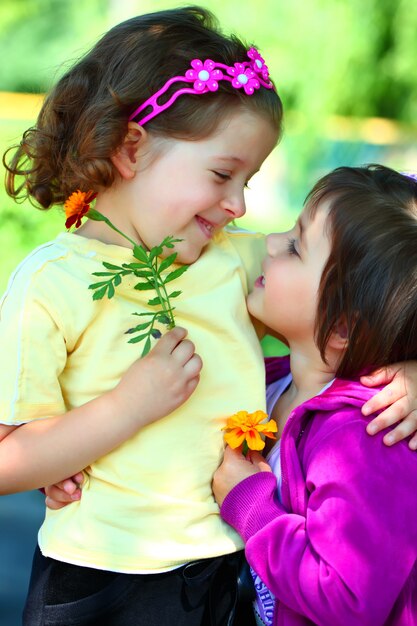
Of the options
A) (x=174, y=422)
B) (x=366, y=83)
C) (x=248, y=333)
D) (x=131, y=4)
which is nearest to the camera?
(x=174, y=422)

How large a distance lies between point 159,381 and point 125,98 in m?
0.67

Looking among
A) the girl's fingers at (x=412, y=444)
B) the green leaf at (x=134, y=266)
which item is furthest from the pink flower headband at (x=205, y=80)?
the girl's fingers at (x=412, y=444)

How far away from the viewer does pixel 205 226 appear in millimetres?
2072

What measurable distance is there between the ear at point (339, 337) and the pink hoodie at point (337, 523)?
12 cm

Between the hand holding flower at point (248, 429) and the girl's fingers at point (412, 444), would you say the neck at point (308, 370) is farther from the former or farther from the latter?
the girl's fingers at point (412, 444)

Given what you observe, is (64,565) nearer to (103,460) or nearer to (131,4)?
(103,460)

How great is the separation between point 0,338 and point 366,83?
5655 millimetres

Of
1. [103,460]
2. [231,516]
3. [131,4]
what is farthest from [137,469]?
[131,4]

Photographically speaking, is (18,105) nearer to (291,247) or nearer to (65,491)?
(291,247)

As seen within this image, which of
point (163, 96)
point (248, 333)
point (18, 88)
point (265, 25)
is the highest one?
point (163, 96)

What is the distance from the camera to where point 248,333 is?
2.09m

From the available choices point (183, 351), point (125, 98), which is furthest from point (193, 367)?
point (125, 98)

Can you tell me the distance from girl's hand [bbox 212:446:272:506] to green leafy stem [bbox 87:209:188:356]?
0.33 m

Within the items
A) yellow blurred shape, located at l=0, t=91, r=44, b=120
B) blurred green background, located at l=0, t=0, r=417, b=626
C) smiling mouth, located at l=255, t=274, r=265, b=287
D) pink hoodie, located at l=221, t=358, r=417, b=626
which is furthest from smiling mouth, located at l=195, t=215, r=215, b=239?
yellow blurred shape, located at l=0, t=91, r=44, b=120
